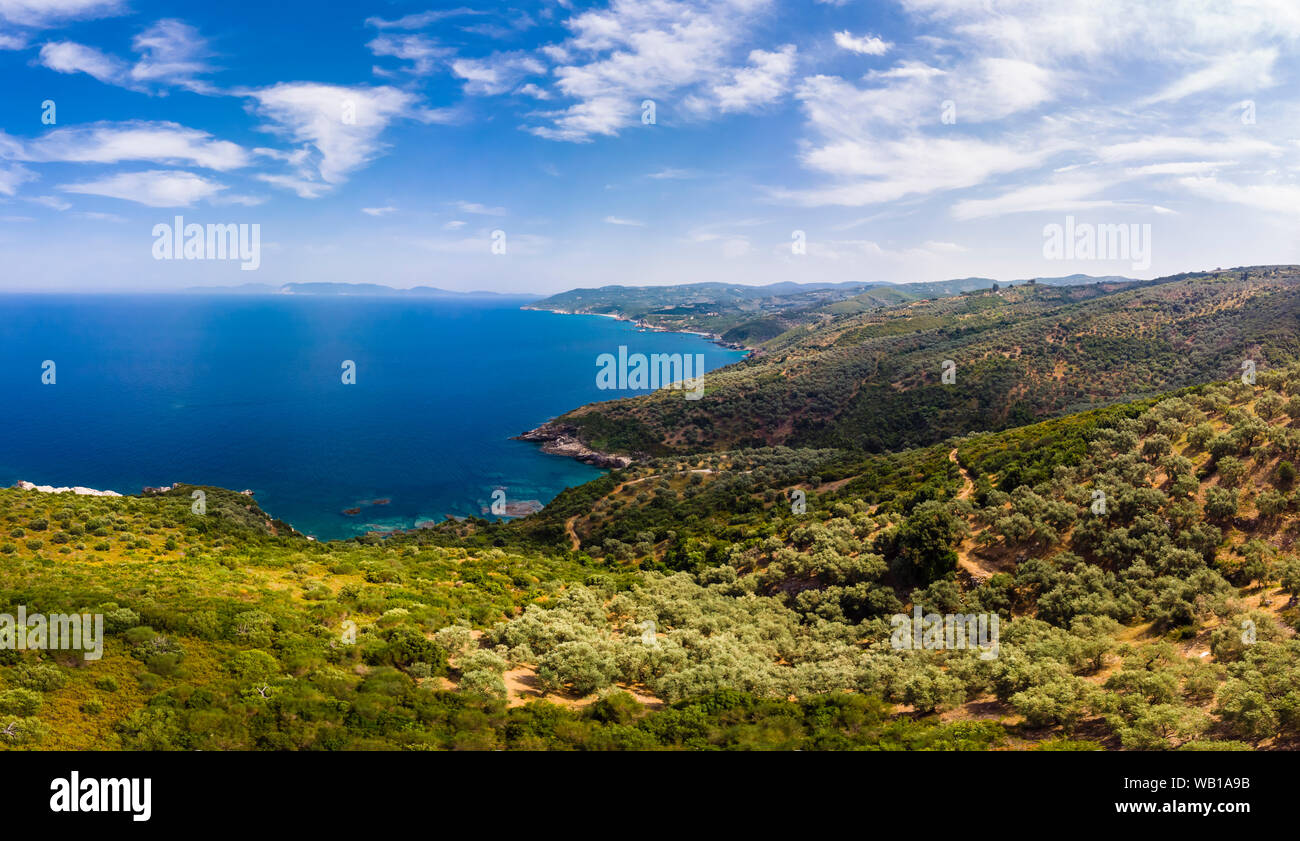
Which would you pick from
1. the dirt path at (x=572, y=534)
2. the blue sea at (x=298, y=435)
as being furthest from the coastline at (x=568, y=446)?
the dirt path at (x=572, y=534)

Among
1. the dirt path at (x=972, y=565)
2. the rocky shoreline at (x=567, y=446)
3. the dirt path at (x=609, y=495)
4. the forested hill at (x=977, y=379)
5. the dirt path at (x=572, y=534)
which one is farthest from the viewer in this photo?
the rocky shoreline at (x=567, y=446)

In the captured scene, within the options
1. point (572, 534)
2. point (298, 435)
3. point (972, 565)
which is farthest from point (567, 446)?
point (972, 565)

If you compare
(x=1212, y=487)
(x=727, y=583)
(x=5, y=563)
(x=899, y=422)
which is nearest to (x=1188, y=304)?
(x=899, y=422)

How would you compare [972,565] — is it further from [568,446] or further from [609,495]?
[568,446]

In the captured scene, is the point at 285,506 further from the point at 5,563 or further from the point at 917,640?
the point at 917,640

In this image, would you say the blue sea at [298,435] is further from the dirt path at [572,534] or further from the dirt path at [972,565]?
the dirt path at [972,565]

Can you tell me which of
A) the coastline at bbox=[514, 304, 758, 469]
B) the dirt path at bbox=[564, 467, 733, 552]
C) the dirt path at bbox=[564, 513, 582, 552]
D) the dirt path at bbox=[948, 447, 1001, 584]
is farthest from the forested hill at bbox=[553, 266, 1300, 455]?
the dirt path at bbox=[948, 447, 1001, 584]
